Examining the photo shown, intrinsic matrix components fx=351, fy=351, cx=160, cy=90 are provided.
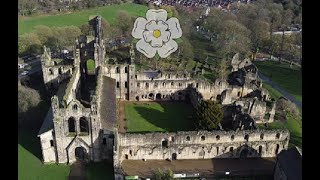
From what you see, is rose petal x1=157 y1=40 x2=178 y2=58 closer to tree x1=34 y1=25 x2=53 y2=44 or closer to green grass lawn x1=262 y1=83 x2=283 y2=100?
green grass lawn x1=262 y1=83 x2=283 y2=100

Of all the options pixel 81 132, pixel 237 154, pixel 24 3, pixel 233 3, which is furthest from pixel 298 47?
pixel 24 3

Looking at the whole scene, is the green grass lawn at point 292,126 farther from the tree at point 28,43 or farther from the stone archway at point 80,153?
the tree at point 28,43

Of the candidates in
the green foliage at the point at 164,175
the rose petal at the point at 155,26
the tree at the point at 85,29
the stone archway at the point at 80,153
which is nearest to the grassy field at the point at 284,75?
the rose petal at the point at 155,26

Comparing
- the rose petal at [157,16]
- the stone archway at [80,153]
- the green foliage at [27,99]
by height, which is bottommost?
the stone archway at [80,153]

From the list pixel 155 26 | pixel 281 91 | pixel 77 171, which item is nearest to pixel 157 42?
pixel 155 26
